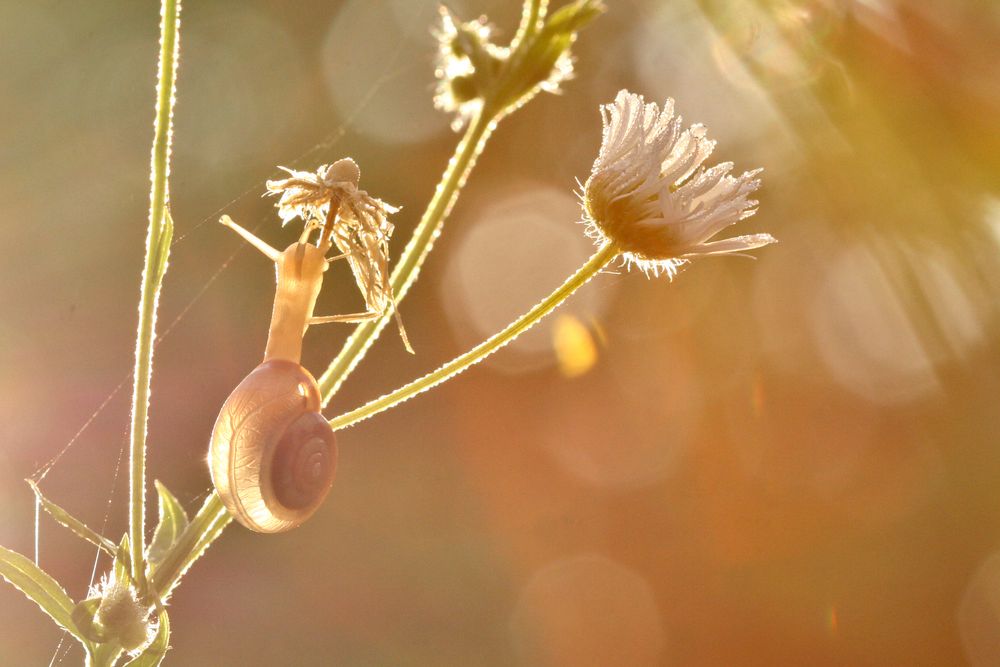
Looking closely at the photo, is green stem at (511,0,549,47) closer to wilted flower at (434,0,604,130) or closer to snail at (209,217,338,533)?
wilted flower at (434,0,604,130)

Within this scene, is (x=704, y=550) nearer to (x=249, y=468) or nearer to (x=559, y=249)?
(x=559, y=249)

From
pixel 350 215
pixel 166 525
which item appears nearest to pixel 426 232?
pixel 350 215

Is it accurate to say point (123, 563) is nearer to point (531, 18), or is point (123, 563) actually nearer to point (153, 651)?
point (153, 651)

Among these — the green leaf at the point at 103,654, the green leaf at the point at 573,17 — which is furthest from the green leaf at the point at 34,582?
the green leaf at the point at 573,17

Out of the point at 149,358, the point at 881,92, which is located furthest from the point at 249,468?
the point at 881,92

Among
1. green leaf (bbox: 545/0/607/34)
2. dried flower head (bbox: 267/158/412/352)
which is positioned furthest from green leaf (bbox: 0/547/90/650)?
green leaf (bbox: 545/0/607/34)
